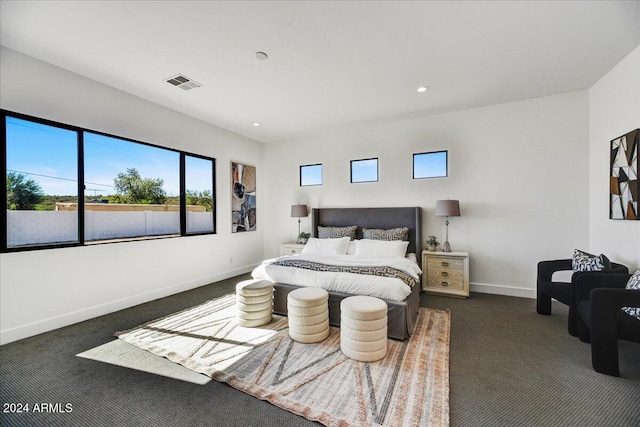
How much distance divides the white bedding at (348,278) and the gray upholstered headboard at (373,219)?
1139mm

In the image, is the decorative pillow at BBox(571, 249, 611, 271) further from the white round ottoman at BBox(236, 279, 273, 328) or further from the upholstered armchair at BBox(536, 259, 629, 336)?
→ the white round ottoman at BBox(236, 279, 273, 328)

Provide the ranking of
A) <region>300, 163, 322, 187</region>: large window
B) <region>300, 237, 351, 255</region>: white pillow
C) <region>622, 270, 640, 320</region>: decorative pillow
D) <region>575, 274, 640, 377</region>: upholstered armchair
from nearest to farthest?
<region>575, 274, 640, 377</region>: upholstered armchair < <region>622, 270, 640, 320</region>: decorative pillow < <region>300, 237, 351, 255</region>: white pillow < <region>300, 163, 322, 187</region>: large window

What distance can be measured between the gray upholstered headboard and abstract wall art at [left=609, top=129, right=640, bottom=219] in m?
2.37

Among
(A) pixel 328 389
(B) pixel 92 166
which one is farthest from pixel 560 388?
(B) pixel 92 166

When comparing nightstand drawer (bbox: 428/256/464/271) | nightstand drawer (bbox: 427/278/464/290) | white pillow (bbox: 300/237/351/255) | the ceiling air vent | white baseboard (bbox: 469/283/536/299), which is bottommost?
white baseboard (bbox: 469/283/536/299)

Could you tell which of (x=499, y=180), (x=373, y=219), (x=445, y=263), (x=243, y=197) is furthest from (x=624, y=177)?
(x=243, y=197)

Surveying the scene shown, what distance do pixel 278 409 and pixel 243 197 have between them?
4667 mm

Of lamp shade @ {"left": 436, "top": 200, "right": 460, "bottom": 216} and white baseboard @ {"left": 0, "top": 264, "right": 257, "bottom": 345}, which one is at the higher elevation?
lamp shade @ {"left": 436, "top": 200, "right": 460, "bottom": 216}

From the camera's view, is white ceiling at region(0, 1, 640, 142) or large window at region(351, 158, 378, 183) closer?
white ceiling at region(0, 1, 640, 142)

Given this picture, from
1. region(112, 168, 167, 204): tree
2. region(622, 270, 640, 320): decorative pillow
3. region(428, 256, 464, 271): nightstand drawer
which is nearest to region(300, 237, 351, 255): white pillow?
region(428, 256, 464, 271): nightstand drawer

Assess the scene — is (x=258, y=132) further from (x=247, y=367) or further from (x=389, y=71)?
(x=247, y=367)

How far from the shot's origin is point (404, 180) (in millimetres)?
5066

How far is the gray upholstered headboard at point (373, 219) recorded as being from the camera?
4.75 meters

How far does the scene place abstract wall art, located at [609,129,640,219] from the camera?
9.37ft
